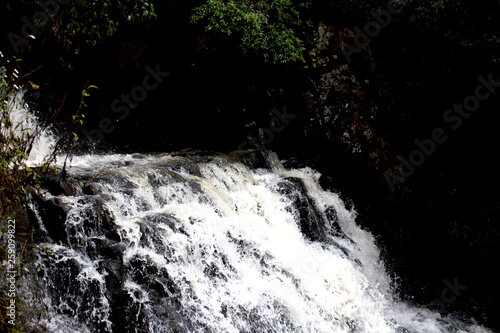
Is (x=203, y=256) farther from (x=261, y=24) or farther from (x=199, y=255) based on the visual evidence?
(x=261, y=24)

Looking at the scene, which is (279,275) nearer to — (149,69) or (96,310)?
(96,310)

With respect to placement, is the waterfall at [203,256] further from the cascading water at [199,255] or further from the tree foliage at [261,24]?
the tree foliage at [261,24]

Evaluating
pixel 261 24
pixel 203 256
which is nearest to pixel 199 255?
pixel 203 256

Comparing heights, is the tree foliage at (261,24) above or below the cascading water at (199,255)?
above

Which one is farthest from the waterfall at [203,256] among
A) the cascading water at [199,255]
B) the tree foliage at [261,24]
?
the tree foliage at [261,24]

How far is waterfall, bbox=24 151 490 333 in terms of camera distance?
11.3ft

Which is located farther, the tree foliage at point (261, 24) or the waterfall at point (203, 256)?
the tree foliage at point (261, 24)

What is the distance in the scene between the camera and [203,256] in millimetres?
4238

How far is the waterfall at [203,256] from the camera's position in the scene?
3438 mm

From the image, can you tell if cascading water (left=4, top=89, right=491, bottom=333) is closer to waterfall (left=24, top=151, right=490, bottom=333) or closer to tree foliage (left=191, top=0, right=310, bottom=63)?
waterfall (left=24, top=151, right=490, bottom=333)

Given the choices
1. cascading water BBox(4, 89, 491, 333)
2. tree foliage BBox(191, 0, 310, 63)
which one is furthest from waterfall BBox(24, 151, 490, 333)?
tree foliage BBox(191, 0, 310, 63)

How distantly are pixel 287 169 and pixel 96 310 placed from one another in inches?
198

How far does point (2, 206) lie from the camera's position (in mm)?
3111

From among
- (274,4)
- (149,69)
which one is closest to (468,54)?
(274,4)
